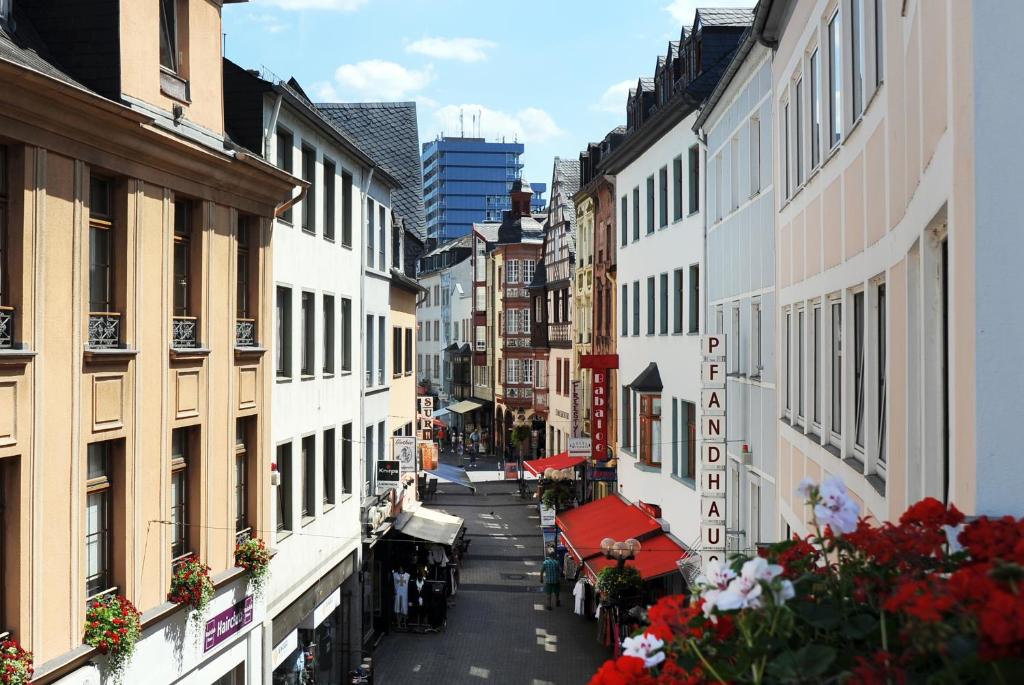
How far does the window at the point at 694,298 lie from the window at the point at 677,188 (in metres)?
1.62

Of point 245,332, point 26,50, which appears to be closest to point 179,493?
point 245,332

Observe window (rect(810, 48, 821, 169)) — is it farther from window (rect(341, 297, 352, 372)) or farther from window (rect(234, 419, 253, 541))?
window (rect(341, 297, 352, 372))

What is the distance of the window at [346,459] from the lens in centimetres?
2644

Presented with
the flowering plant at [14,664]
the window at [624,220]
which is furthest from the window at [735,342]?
the flowering plant at [14,664]

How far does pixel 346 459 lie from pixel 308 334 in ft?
15.0

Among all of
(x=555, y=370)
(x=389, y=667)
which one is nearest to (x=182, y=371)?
(x=389, y=667)

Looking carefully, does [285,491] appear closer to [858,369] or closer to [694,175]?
[694,175]

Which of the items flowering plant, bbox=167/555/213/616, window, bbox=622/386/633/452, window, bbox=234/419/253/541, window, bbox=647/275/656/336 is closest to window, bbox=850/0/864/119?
flowering plant, bbox=167/555/213/616

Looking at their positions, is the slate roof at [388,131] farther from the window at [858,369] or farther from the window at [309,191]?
the window at [858,369]

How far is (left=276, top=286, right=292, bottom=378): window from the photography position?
21.3 meters

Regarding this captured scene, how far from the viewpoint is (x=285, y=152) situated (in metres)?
21.5

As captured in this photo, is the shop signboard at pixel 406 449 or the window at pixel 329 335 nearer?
the window at pixel 329 335

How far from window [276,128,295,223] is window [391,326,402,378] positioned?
12.8 m

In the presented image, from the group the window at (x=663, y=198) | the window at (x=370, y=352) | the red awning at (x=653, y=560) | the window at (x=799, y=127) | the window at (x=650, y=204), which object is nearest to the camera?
the window at (x=799, y=127)
